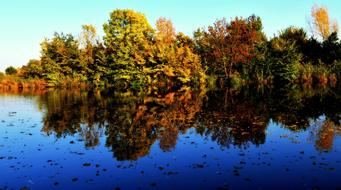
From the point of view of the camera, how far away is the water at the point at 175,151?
902 cm

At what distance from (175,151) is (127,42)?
49509mm

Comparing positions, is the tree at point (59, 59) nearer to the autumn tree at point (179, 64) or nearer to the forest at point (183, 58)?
the forest at point (183, 58)

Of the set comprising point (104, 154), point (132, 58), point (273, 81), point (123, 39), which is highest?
point (123, 39)

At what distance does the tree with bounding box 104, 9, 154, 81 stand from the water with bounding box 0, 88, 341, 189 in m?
35.7

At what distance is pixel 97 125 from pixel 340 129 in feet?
40.9

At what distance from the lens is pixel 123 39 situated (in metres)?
63.0

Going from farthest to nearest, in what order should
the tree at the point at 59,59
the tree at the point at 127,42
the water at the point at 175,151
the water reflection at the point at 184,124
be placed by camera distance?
the tree at the point at 59,59 < the tree at the point at 127,42 < the water reflection at the point at 184,124 < the water at the point at 175,151

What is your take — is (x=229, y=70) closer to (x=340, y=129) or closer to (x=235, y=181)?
(x=340, y=129)

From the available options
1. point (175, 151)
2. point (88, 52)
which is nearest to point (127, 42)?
point (88, 52)

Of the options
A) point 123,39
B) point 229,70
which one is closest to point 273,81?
point 229,70

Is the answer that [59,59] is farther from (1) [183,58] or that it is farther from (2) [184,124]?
(2) [184,124]

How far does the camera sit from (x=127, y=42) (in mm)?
59625

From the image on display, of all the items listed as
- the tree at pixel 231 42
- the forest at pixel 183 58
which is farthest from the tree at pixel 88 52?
the tree at pixel 231 42

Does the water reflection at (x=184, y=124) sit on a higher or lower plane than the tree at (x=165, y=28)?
lower
